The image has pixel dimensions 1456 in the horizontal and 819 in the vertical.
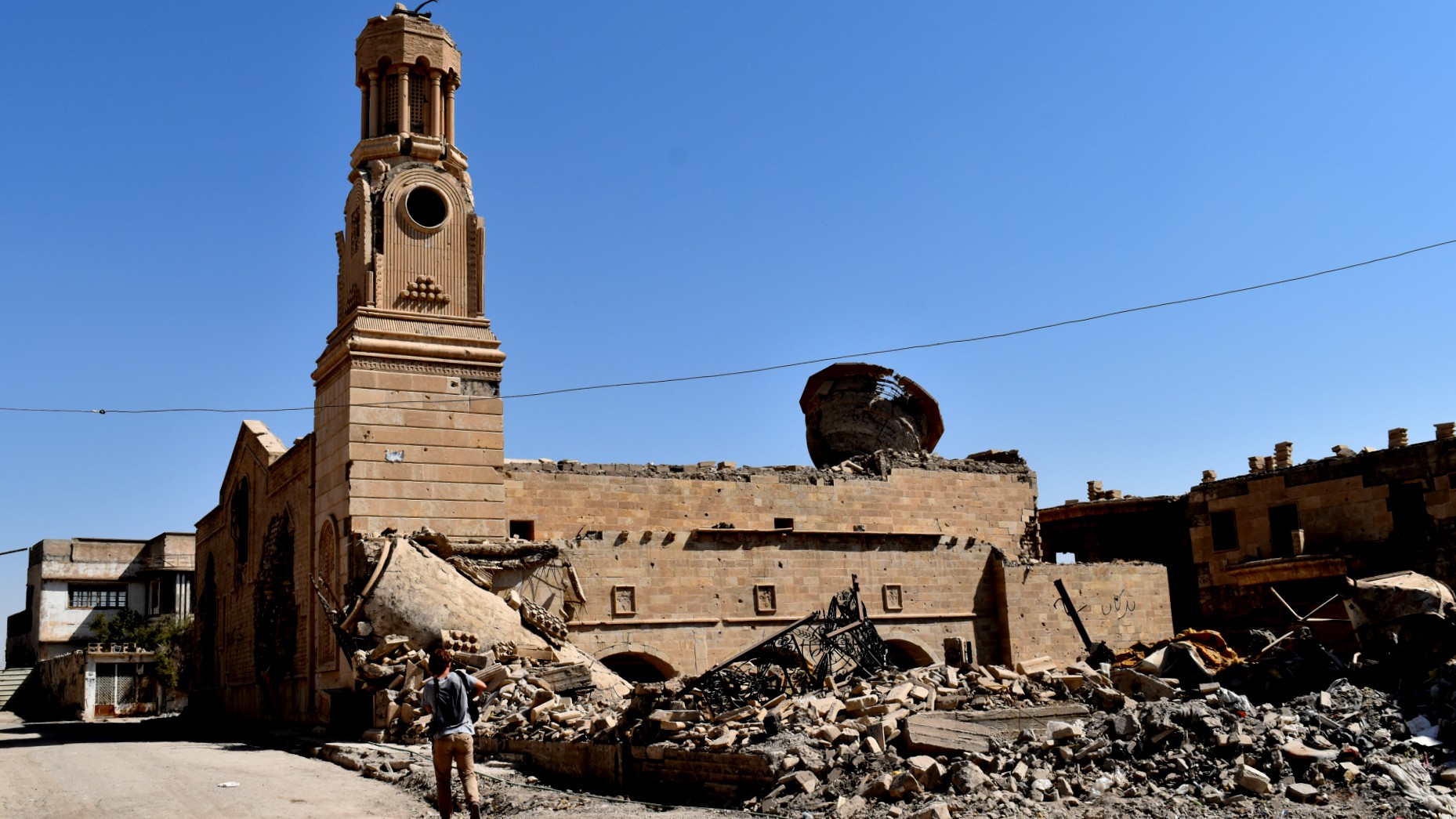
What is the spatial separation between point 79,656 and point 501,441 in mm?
19172

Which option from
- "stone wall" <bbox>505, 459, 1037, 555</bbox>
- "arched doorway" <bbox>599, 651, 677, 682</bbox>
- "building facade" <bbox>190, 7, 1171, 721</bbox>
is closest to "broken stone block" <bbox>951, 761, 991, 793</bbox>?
"building facade" <bbox>190, 7, 1171, 721</bbox>

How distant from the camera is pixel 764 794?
33.7 ft

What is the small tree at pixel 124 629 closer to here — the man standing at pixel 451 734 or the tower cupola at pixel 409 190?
the tower cupola at pixel 409 190

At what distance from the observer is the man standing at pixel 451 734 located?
9.30m

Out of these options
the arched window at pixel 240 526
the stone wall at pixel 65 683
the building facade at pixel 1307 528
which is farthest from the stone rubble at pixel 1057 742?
the stone wall at pixel 65 683

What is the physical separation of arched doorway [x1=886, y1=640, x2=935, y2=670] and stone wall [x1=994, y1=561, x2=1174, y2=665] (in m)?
1.66

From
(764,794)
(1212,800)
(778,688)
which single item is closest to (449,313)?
(778,688)

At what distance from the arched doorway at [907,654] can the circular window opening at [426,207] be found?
1033cm

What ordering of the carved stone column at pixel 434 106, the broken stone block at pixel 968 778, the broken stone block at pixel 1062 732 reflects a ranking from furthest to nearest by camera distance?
Result: the carved stone column at pixel 434 106 < the broken stone block at pixel 1062 732 < the broken stone block at pixel 968 778

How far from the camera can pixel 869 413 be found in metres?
26.0

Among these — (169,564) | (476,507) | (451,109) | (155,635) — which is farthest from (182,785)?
(169,564)

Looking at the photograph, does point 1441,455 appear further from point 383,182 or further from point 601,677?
point 383,182

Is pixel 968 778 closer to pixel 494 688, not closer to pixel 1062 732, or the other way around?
pixel 1062 732

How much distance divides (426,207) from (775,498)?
769 centimetres
